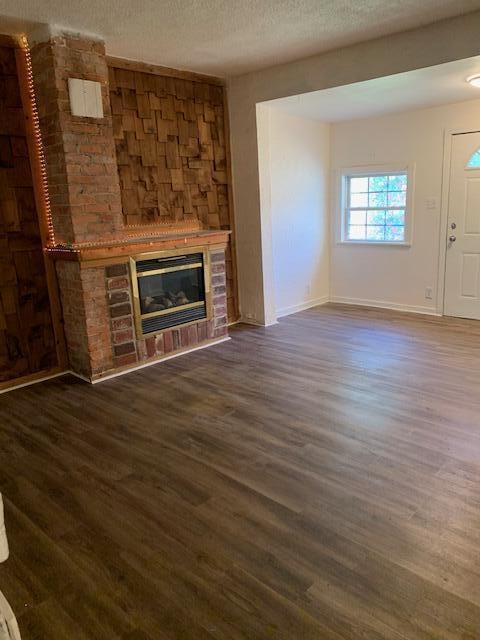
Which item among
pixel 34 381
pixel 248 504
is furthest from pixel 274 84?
pixel 248 504

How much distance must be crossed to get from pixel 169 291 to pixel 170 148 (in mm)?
1447

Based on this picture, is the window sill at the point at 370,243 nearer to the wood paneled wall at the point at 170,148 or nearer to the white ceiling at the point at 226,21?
the wood paneled wall at the point at 170,148

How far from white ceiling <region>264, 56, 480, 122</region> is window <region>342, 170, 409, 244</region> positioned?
781mm

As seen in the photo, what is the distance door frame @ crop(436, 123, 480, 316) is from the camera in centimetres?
539

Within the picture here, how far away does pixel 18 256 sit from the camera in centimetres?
391

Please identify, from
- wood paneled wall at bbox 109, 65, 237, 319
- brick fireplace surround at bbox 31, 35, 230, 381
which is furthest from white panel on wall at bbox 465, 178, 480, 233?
brick fireplace surround at bbox 31, 35, 230, 381

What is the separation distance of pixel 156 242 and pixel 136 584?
2.95 metres

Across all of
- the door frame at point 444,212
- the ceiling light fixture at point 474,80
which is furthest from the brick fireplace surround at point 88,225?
the door frame at point 444,212

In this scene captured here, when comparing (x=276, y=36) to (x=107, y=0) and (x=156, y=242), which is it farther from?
(x=156, y=242)

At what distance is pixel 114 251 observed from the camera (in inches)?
156

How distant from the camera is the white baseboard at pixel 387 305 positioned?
5.96 m

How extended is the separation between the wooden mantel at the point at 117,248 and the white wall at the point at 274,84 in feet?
3.04

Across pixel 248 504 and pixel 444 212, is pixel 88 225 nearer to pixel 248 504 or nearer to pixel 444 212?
pixel 248 504

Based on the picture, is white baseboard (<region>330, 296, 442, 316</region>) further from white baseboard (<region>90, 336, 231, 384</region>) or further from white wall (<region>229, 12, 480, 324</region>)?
white baseboard (<region>90, 336, 231, 384</region>)
